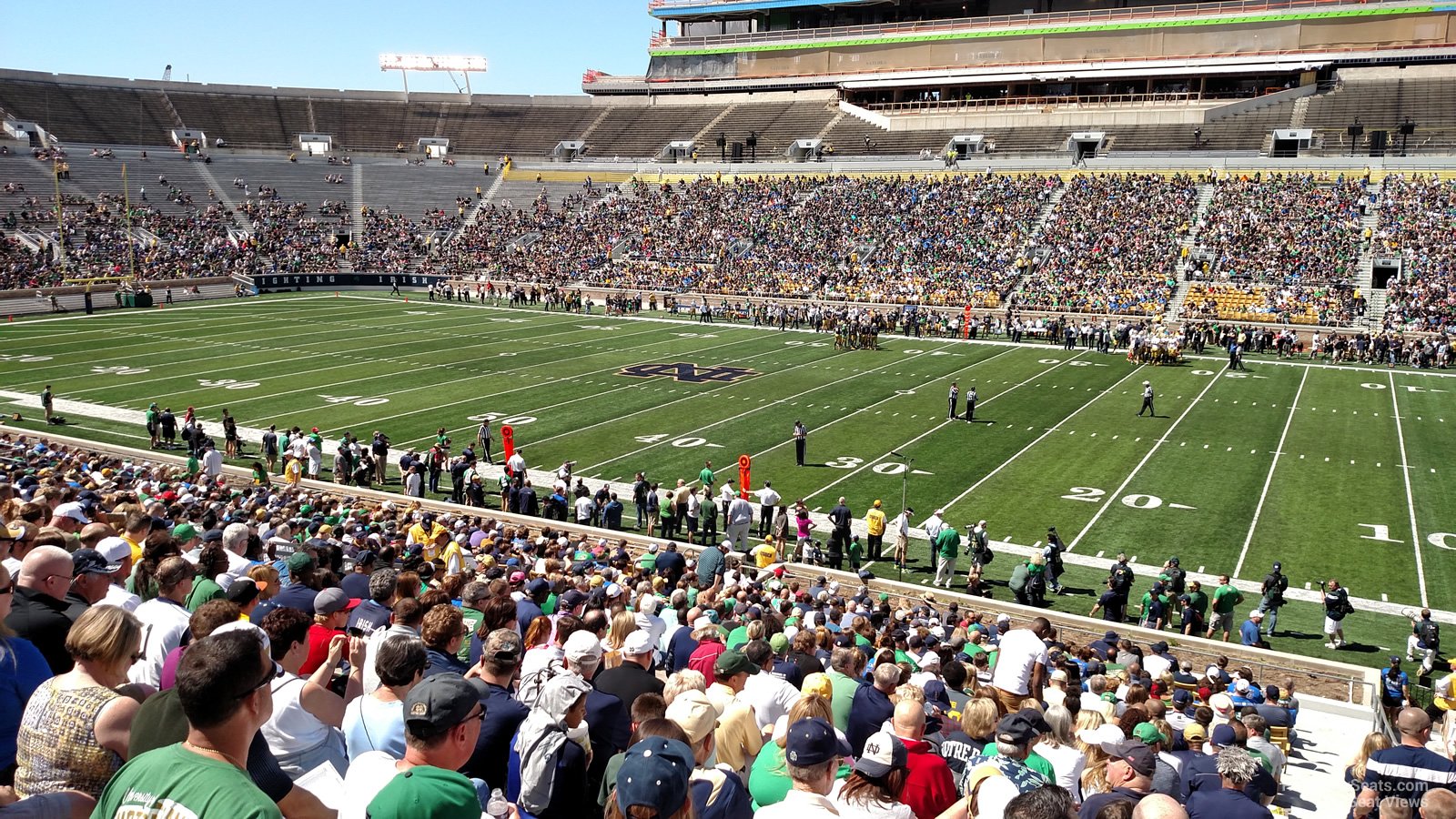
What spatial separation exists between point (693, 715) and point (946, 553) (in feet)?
40.9

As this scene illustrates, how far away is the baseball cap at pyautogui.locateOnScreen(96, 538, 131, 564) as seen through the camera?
7570mm

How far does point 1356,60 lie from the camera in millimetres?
65812

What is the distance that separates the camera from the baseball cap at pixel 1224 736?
24.2 feet

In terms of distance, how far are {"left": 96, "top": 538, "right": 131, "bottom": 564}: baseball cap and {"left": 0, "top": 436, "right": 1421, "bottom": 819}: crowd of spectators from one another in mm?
21

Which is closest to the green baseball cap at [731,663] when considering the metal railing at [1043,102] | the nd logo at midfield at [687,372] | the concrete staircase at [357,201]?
the nd logo at midfield at [687,372]

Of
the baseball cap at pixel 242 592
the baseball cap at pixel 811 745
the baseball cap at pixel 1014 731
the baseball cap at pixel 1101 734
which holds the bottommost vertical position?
the baseball cap at pixel 1101 734

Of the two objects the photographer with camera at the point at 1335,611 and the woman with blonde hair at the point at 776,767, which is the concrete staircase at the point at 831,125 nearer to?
the photographer with camera at the point at 1335,611

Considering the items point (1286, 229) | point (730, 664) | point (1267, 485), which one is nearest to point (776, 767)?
point (730, 664)

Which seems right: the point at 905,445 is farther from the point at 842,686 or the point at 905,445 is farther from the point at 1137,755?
the point at 1137,755

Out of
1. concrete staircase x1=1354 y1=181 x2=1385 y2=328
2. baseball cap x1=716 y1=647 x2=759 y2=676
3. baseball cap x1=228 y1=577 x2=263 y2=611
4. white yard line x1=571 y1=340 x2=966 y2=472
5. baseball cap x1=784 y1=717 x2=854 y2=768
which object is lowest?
white yard line x1=571 y1=340 x2=966 y2=472

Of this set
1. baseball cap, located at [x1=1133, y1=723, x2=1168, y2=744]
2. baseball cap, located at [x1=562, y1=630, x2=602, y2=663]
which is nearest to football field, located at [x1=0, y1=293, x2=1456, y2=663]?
baseball cap, located at [x1=1133, y1=723, x2=1168, y2=744]

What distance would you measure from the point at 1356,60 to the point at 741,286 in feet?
141

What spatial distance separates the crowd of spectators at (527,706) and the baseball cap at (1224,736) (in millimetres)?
20

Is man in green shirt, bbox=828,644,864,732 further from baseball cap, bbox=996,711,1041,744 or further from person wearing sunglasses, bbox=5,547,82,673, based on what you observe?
person wearing sunglasses, bbox=5,547,82,673
